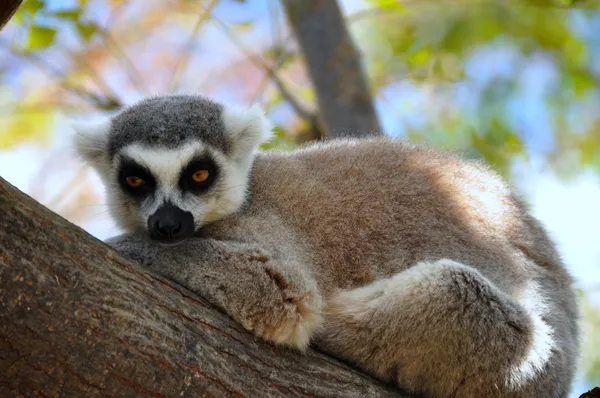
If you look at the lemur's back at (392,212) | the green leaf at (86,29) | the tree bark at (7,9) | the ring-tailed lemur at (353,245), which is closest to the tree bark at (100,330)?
the ring-tailed lemur at (353,245)

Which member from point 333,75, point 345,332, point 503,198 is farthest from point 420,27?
point 345,332

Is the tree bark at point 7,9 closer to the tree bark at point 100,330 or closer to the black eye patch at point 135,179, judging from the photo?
the tree bark at point 100,330

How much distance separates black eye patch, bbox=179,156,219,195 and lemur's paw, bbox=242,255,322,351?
774 mm

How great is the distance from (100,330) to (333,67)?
15.4ft

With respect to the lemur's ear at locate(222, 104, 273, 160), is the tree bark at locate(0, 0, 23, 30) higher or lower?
higher

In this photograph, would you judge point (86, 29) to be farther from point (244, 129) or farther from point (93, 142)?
point (244, 129)

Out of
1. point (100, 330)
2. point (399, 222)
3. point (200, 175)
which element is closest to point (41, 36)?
point (200, 175)

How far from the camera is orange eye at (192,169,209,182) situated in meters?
4.73

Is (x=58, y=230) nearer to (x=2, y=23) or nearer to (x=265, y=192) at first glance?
(x=2, y=23)

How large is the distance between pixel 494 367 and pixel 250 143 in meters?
2.29

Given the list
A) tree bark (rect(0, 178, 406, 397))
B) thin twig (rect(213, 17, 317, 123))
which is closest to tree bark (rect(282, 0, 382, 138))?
thin twig (rect(213, 17, 317, 123))

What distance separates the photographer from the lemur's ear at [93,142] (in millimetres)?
5082

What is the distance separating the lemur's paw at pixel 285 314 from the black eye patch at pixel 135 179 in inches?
37.7

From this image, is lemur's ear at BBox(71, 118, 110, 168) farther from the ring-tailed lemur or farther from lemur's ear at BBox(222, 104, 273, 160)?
lemur's ear at BBox(222, 104, 273, 160)
